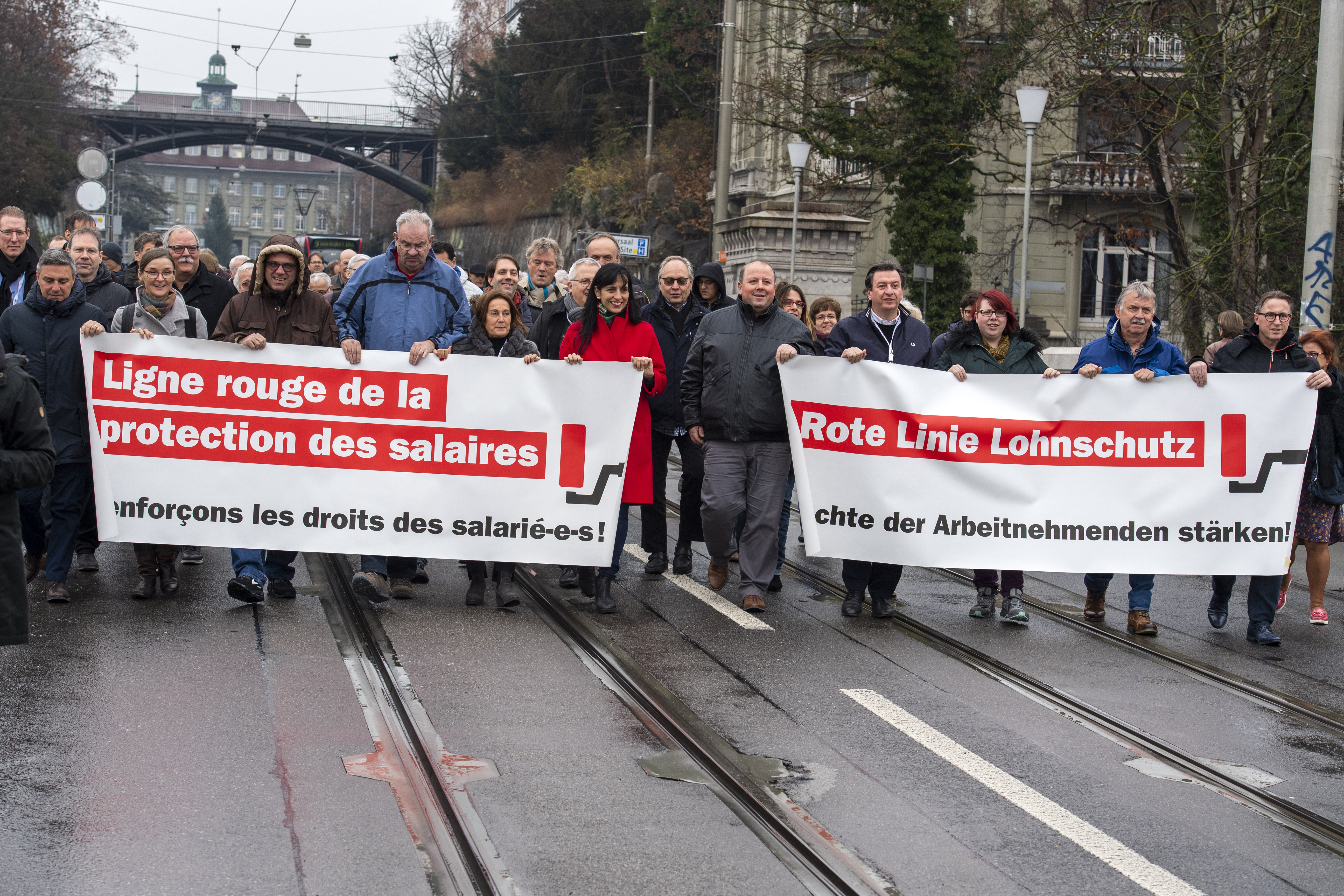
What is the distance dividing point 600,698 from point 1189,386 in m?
4.32

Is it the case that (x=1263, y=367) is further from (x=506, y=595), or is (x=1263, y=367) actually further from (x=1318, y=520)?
(x=506, y=595)

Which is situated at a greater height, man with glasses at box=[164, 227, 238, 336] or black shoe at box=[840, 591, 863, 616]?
man with glasses at box=[164, 227, 238, 336]

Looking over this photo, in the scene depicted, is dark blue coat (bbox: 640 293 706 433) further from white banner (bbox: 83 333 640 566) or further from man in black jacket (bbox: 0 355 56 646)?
man in black jacket (bbox: 0 355 56 646)

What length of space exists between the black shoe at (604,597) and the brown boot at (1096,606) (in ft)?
9.42

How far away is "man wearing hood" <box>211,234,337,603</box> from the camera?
8914 mm

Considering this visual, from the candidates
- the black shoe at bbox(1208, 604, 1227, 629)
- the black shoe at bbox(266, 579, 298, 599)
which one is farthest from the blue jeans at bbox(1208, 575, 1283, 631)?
the black shoe at bbox(266, 579, 298, 599)

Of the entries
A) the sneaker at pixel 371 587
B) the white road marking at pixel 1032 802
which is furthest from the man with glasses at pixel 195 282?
the white road marking at pixel 1032 802

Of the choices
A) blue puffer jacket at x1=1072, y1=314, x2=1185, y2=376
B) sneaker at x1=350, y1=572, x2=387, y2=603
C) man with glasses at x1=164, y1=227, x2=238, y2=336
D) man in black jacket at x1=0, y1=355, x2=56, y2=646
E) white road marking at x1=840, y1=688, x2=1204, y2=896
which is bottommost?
white road marking at x1=840, y1=688, x2=1204, y2=896

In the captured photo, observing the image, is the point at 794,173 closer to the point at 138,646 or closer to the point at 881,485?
the point at 881,485

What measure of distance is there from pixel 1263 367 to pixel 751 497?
312 cm

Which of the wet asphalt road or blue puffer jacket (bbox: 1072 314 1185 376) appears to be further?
blue puffer jacket (bbox: 1072 314 1185 376)

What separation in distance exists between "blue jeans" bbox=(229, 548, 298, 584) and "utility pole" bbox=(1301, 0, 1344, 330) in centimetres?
846

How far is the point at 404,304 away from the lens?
9.31m

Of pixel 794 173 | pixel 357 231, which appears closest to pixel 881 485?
pixel 794 173
